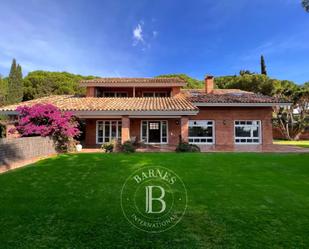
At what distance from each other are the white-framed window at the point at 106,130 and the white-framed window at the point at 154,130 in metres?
2.74

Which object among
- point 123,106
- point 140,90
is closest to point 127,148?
point 123,106

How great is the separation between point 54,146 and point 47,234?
1309cm

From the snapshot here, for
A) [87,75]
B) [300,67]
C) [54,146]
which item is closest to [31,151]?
[54,146]

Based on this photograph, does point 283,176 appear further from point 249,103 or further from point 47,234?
point 249,103

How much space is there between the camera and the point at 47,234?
443cm

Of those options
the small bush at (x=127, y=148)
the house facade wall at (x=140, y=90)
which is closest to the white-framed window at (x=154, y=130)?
the house facade wall at (x=140, y=90)

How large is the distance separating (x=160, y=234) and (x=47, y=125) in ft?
46.9

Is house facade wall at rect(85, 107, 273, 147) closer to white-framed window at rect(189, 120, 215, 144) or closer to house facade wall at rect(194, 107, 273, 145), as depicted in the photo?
house facade wall at rect(194, 107, 273, 145)

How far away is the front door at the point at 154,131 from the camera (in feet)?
77.2

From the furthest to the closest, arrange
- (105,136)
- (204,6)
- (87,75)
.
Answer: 1. (87,75)
2. (105,136)
3. (204,6)

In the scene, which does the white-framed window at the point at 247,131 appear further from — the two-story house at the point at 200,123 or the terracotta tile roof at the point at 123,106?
the terracotta tile roof at the point at 123,106

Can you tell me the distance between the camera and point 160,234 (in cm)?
457

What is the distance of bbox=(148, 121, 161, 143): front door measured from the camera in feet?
77.2

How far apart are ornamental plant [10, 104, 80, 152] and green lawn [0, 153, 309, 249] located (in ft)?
22.4
